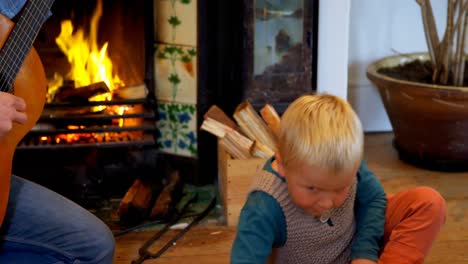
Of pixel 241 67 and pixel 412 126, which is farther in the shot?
pixel 412 126

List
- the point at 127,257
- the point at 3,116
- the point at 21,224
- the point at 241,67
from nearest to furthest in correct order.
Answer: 1. the point at 3,116
2. the point at 21,224
3. the point at 127,257
4. the point at 241,67

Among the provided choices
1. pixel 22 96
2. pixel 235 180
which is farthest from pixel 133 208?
pixel 22 96

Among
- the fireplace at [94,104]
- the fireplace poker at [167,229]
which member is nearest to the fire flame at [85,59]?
the fireplace at [94,104]

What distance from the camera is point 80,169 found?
7.60 ft

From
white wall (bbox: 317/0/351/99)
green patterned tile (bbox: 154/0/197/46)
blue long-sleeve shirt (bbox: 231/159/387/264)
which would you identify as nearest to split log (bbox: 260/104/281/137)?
white wall (bbox: 317/0/351/99)

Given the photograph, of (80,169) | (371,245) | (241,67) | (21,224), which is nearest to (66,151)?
(80,169)

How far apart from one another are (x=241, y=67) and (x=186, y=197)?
1.58 feet

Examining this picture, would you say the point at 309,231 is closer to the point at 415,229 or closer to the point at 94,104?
the point at 415,229

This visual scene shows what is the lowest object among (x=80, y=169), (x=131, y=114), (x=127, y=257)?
(x=127, y=257)

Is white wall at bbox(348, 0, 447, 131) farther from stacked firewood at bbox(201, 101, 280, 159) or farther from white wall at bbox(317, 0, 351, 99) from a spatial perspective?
stacked firewood at bbox(201, 101, 280, 159)

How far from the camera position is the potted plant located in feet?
7.93

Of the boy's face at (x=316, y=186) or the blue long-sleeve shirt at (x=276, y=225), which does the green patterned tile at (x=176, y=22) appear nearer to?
the blue long-sleeve shirt at (x=276, y=225)

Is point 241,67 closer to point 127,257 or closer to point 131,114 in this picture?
point 131,114

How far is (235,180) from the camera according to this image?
2.09 metres
